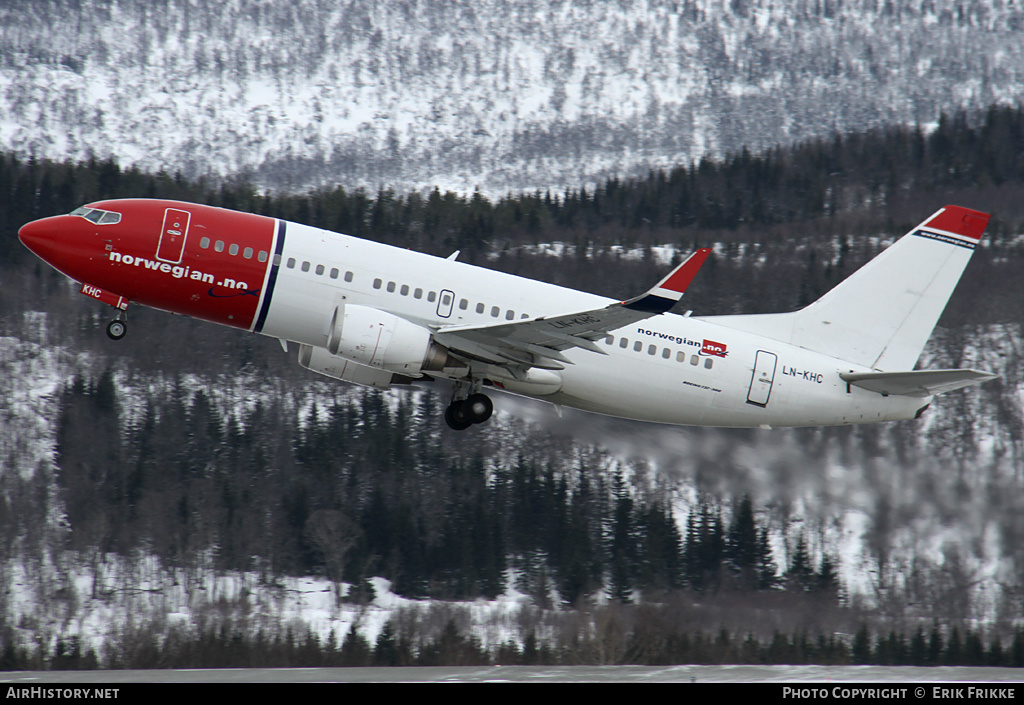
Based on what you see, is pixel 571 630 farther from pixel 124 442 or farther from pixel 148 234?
pixel 124 442

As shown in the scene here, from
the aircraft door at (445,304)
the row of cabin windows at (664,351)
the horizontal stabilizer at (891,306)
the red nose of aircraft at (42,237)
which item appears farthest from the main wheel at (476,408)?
the red nose of aircraft at (42,237)

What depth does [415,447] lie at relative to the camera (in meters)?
87.4

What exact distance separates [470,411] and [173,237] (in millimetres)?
9815

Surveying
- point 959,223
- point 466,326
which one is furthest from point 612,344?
point 959,223

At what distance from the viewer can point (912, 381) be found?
1356 inches

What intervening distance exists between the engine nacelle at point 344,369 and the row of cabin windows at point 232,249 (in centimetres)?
346

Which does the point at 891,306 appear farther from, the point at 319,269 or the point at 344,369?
the point at 319,269

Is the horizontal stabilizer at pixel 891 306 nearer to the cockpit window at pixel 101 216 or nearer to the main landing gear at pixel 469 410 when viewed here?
the main landing gear at pixel 469 410

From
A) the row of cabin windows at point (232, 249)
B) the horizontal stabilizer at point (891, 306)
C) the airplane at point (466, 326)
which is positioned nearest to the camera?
the airplane at point (466, 326)

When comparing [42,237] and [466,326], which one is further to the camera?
[42,237]

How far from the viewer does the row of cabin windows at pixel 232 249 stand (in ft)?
104

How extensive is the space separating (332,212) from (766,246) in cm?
4665

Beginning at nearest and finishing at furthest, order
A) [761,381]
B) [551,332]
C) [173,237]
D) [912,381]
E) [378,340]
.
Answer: [378,340]
[551,332]
[173,237]
[912,381]
[761,381]
